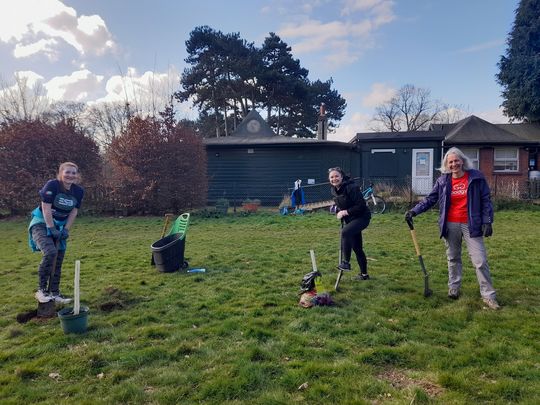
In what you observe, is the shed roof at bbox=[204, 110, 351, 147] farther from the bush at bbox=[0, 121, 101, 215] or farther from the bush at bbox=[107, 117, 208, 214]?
the bush at bbox=[0, 121, 101, 215]

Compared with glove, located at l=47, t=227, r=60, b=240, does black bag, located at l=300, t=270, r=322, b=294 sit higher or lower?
lower

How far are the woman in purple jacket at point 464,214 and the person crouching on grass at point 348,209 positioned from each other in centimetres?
66

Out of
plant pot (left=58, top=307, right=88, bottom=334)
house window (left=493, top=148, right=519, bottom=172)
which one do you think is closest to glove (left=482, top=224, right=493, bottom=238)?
plant pot (left=58, top=307, right=88, bottom=334)

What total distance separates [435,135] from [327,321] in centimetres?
1728

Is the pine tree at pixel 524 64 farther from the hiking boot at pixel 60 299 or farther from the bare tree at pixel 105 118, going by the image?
the bare tree at pixel 105 118

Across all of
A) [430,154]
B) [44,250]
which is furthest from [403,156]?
[44,250]

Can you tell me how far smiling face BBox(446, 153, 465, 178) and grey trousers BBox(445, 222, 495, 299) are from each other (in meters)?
0.59

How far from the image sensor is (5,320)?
14.1 ft

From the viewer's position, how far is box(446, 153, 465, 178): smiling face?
4.57 meters

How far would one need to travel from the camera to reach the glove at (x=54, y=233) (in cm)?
457

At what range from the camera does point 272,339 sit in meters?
3.68

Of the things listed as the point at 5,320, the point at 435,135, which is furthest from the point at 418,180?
the point at 5,320

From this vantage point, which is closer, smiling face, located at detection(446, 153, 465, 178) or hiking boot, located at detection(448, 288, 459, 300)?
smiling face, located at detection(446, 153, 465, 178)

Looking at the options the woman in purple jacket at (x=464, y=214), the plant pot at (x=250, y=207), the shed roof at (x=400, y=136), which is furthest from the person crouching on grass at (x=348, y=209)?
the shed roof at (x=400, y=136)
